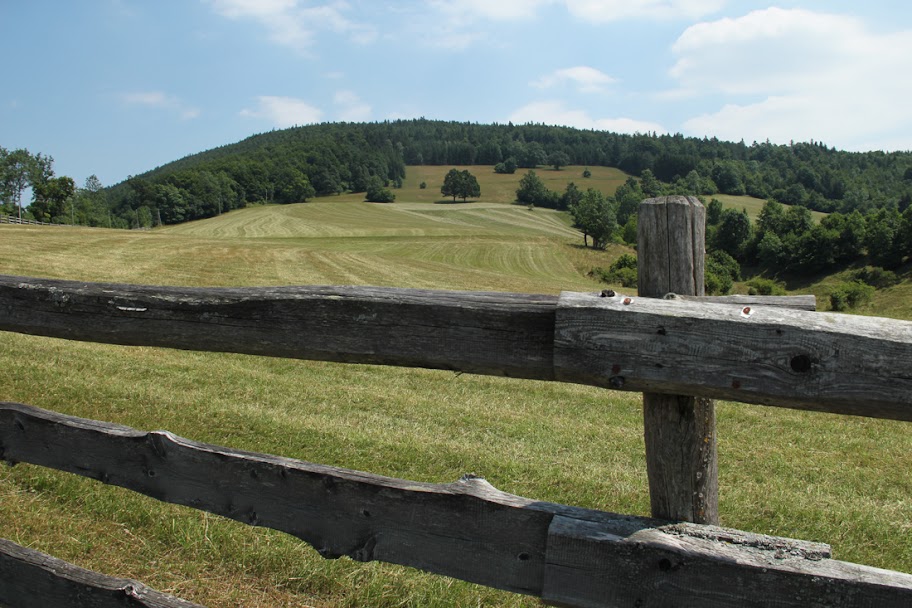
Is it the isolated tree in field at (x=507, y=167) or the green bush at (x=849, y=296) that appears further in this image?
the isolated tree in field at (x=507, y=167)

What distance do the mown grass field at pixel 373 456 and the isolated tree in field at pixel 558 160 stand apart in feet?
490

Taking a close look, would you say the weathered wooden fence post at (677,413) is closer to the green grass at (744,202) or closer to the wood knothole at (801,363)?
the wood knothole at (801,363)

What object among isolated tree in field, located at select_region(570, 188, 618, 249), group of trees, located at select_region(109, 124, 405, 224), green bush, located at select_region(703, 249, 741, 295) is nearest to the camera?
green bush, located at select_region(703, 249, 741, 295)

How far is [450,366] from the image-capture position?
2299 millimetres

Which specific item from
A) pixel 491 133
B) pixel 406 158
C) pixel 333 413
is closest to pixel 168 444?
pixel 333 413

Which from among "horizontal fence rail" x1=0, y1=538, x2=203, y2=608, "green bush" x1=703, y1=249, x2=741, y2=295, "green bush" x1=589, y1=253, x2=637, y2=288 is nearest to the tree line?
"green bush" x1=703, y1=249, x2=741, y2=295

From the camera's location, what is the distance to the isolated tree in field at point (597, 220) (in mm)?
73000

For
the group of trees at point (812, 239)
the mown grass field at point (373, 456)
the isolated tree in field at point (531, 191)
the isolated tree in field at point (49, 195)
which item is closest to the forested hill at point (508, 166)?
the isolated tree in field at point (49, 195)

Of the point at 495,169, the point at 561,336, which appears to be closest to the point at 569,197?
the point at 495,169

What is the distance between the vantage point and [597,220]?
7306cm

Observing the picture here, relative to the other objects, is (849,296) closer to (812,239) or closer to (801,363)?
(812,239)

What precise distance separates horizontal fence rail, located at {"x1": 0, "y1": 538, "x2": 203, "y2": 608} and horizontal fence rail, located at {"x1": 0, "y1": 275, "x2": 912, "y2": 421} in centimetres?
99

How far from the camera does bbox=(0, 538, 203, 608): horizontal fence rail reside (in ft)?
8.71

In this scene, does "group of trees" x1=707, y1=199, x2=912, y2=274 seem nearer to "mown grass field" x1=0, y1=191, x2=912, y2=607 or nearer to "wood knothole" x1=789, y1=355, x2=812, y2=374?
"mown grass field" x1=0, y1=191, x2=912, y2=607
